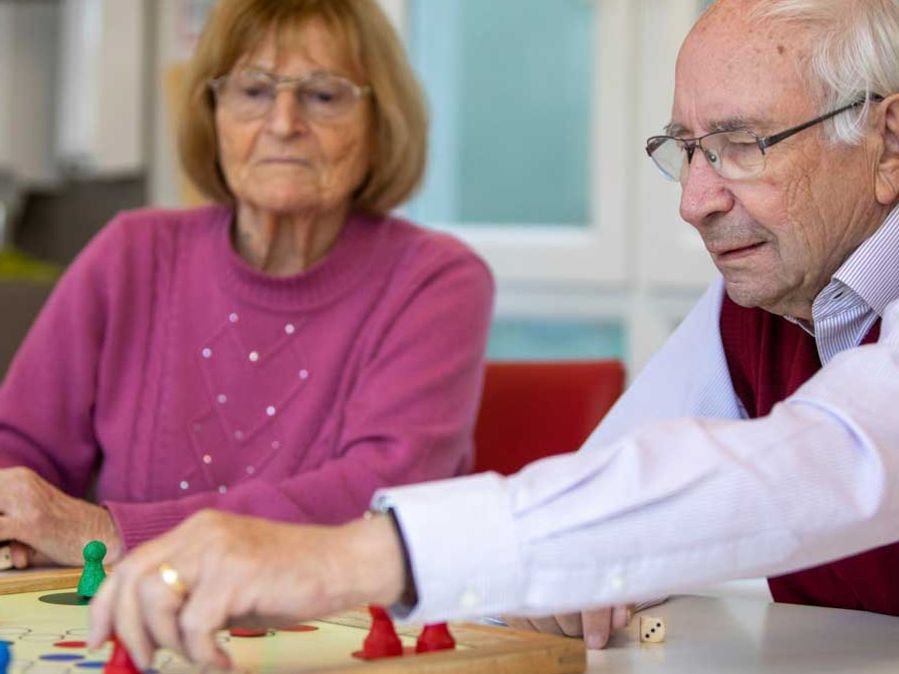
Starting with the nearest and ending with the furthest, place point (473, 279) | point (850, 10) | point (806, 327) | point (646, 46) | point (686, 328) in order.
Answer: point (850, 10) < point (806, 327) < point (686, 328) < point (473, 279) < point (646, 46)

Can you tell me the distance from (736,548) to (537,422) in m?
1.09

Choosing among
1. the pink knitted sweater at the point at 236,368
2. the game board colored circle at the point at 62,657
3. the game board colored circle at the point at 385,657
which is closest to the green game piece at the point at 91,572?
the game board colored circle at the point at 62,657

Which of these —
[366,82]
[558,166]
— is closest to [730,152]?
[366,82]

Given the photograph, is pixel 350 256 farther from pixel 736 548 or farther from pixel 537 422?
pixel 736 548

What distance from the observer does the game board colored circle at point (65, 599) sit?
133cm

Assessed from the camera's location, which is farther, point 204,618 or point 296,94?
point 296,94

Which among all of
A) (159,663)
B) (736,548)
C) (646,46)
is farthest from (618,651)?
(646,46)

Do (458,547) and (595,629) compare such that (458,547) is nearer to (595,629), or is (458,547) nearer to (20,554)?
(595,629)

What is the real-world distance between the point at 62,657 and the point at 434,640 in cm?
26

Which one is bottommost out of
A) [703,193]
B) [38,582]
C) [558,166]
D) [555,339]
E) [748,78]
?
[555,339]

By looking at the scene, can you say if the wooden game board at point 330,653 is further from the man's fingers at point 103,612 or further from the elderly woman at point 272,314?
the elderly woman at point 272,314

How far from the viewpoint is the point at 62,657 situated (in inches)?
42.6

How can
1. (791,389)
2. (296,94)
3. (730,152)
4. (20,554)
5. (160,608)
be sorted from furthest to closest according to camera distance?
(296,94) → (20,554) → (791,389) → (730,152) → (160,608)

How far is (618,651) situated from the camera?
1198 mm
